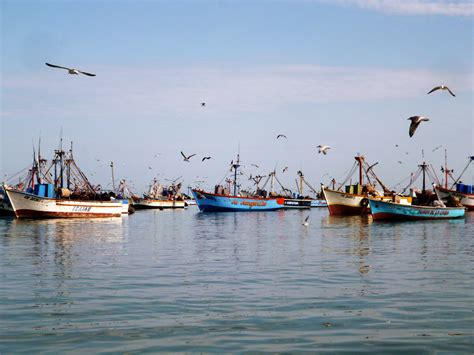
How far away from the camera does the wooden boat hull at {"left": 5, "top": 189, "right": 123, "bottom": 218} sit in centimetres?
6938

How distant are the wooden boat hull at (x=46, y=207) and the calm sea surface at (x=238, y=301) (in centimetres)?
4023

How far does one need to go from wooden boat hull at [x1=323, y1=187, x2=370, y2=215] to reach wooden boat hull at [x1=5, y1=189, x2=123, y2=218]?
31711 millimetres

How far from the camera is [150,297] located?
17250 mm

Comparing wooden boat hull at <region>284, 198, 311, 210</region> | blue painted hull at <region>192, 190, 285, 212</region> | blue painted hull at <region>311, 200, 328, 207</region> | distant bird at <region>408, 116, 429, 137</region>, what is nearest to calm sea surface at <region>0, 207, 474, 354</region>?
distant bird at <region>408, 116, 429, 137</region>

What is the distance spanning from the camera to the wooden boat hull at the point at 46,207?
6938 centimetres

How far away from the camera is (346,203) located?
82.1 meters

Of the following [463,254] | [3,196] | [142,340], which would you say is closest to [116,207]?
[3,196]

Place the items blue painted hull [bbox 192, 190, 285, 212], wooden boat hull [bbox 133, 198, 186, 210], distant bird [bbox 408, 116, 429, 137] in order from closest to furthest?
distant bird [bbox 408, 116, 429, 137] < blue painted hull [bbox 192, 190, 285, 212] < wooden boat hull [bbox 133, 198, 186, 210]

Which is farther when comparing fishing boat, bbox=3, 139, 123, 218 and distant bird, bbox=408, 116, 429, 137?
fishing boat, bbox=3, 139, 123, 218

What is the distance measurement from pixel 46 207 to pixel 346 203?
127ft

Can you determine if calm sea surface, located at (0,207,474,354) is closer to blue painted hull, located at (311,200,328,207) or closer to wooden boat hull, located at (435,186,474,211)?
wooden boat hull, located at (435,186,474,211)

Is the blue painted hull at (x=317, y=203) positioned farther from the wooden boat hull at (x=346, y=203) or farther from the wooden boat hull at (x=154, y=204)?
the wooden boat hull at (x=346, y=203)

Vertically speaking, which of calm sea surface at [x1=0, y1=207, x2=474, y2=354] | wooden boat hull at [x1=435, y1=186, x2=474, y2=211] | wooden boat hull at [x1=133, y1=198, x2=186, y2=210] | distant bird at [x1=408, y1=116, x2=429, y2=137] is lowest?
calm sea surface at [x1=0, y1=207, x2=474, y2=354]

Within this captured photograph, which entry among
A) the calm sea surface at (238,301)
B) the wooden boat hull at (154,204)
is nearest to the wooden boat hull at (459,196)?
the calm sea surface at (238,301)
